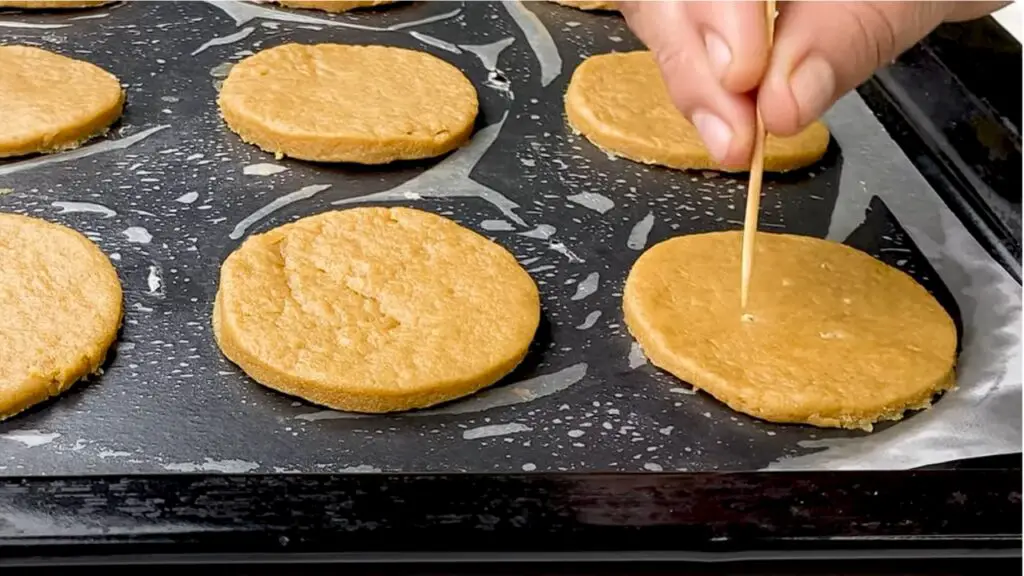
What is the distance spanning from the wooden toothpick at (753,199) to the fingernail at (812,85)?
0.04 metres

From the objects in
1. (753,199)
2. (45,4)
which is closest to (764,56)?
(753,199)

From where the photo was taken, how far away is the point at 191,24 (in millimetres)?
2010

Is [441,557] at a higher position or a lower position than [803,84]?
lower

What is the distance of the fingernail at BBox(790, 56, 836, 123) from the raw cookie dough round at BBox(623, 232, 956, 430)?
11.8 inches

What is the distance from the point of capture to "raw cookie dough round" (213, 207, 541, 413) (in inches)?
51.1

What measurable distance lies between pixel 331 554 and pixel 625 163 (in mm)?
893

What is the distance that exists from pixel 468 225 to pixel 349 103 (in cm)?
32

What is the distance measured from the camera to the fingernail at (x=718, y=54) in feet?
4.02

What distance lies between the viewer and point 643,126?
1.80 metres

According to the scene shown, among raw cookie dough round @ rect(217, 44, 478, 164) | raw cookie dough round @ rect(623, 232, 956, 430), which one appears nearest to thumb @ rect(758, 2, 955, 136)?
raw cookie dough round @ rect(623, 232, 956, 430)

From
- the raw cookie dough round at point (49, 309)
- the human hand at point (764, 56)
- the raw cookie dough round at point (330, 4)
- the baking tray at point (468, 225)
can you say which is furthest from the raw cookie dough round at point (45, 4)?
the human hand at point (764, 56)

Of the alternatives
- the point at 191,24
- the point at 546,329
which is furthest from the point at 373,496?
the point at 191,24

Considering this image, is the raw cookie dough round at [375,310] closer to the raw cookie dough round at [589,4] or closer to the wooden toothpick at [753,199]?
the wooden toothpick at [753,199]

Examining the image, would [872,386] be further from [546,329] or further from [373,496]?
[373,496]
